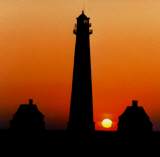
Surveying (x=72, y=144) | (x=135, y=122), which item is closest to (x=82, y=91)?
(x=72, y=144)

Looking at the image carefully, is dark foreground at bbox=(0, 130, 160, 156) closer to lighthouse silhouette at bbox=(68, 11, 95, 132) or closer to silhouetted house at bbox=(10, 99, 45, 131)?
silhouetted house at bbox=(10, 99, 45, 131)

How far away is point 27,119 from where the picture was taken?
→ 60625mm

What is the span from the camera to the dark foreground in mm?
57844

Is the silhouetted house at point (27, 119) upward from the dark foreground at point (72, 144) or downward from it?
upward

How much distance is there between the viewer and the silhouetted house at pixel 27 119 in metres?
60.2

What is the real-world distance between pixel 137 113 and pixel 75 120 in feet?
22.8

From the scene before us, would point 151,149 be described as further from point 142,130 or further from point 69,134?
point 69,134

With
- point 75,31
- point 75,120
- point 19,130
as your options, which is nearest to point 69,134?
point 75,120

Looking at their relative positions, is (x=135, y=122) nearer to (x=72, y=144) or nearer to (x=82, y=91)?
(x=82, y=91)

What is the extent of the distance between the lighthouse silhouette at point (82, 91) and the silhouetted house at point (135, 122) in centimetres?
381

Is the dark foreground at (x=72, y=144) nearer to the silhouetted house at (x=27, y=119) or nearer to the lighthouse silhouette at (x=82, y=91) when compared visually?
the silhouetted house at (x=27, y=119)

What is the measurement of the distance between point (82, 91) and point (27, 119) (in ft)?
22.5

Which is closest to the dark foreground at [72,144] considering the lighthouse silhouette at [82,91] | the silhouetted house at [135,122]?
the silhouetted house at [135,122]

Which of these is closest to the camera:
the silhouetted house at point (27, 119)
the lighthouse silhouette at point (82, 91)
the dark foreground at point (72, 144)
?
the dark foreground at point (72, 144)
